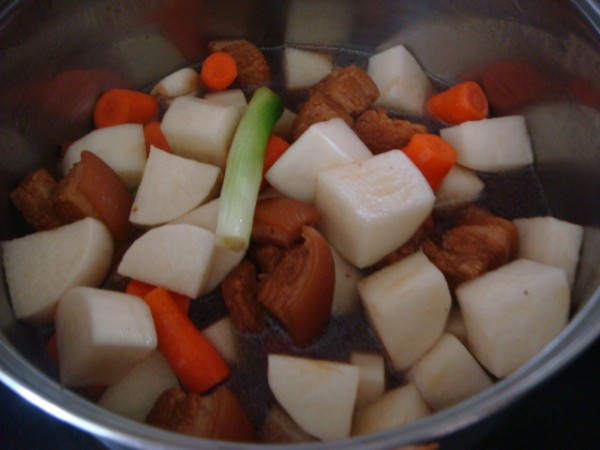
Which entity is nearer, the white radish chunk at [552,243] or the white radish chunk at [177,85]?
the white radish chunk at [552,243]

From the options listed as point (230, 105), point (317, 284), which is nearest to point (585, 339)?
point (317, 284)

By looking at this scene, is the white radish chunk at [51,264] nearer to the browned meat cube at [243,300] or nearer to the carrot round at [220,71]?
the browned meat cube at [243,300]

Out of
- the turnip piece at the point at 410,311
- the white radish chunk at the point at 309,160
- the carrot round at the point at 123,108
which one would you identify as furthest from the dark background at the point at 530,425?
the carrot round at the point at 123,108

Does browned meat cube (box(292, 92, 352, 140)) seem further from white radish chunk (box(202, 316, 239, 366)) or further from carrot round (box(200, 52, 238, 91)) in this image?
white radish chunk (box(202, 316, 239, 366))

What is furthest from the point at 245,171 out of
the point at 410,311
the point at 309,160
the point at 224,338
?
the point at 410,311

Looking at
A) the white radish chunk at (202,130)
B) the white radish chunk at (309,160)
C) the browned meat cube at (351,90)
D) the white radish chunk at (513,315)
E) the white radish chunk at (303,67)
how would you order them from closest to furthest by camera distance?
the white radish chunk at (513,315) → the white radish chunk at (309,160) → the white radish chunk at (202,130) → the browned meat cube at (351,90) → the white radish chunk at (303,67)

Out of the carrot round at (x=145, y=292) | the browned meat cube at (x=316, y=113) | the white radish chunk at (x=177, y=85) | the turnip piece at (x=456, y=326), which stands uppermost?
the white radish chunk at (x=177, y=85)

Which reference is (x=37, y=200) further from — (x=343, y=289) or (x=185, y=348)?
(x=343, y=289)
